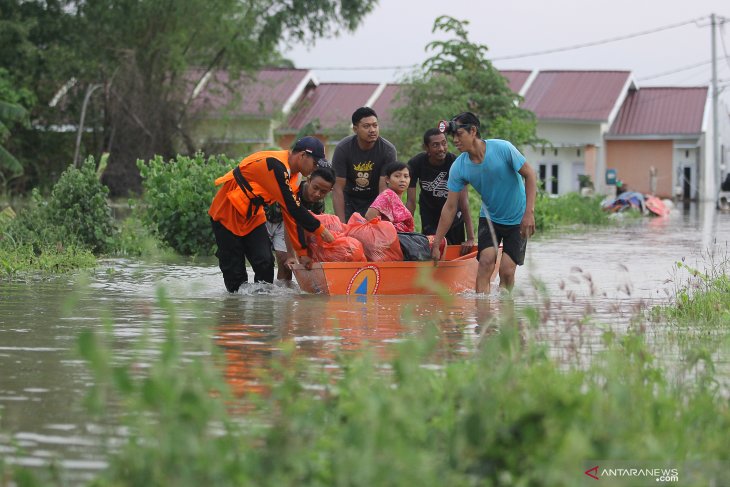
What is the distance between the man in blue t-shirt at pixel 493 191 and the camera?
10789 mm

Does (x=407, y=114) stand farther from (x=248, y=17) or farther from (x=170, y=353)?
(x=170, y=353)

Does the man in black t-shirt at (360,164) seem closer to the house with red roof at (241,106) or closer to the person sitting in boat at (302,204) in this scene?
the person sitting in boat at (302,204)

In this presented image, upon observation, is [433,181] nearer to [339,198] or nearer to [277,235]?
[339,198]

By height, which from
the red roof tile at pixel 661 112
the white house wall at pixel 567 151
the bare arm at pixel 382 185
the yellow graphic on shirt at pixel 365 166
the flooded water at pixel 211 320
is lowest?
the flooded water at pixel 211 320

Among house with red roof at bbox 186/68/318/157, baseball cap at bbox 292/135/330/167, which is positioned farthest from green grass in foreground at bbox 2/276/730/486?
house with red roof at bbox 186/68/318/157

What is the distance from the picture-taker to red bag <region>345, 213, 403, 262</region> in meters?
11.6

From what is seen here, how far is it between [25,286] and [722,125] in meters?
51.7

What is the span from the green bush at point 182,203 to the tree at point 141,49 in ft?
69.4

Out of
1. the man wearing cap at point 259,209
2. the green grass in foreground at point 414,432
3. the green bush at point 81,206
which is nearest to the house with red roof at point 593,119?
the green bush at point 81,206

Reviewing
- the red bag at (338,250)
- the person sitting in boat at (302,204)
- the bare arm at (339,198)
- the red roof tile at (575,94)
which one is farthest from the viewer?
the red roof tile at (575,94)

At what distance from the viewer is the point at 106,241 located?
16984 millimetres

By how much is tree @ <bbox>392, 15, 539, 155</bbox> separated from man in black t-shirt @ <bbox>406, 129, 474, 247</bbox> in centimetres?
1557

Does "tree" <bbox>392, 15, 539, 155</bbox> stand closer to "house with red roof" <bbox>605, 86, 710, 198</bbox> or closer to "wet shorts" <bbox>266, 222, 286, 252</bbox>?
"wet shorts" <bbox>266, 222, 286, 252</bbox>

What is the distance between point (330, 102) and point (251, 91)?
4.96 m
